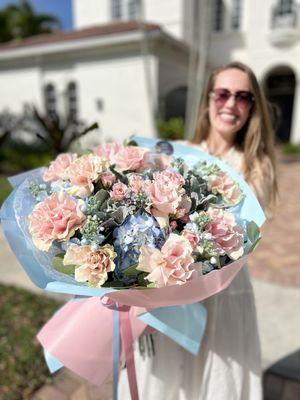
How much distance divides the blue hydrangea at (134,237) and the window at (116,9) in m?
17.5

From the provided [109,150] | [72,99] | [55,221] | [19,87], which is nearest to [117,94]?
[72,99]

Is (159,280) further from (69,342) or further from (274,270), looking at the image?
(274,270)

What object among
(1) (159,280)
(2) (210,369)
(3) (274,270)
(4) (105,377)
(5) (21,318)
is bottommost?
(3) (274,270)

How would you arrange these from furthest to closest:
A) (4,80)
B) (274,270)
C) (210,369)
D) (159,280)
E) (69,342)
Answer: (4,80), (274,270), (210,369), (69,342), (159,280)

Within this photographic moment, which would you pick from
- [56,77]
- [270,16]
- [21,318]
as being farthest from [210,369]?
[270,16]

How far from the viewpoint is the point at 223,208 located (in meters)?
1.27

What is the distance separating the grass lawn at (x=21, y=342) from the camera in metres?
2.39

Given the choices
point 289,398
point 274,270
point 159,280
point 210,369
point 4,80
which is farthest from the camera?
point 4,80

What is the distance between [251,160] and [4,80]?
15375 millimetres

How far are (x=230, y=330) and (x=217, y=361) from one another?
0.16 meters

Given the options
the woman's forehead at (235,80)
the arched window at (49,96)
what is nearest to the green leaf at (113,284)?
the woman's forehead at (235,80)

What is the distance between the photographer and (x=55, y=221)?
3.42 feet

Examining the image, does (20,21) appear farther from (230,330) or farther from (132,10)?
(230,330)

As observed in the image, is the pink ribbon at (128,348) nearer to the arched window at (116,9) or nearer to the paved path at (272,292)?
the paved path at (272,292)
